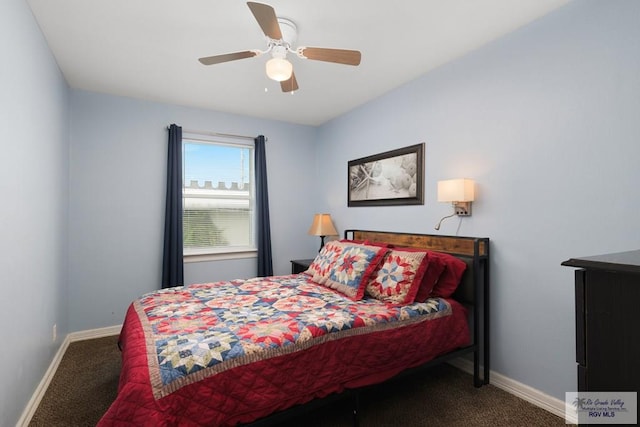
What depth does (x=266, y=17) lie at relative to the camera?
5.46ft

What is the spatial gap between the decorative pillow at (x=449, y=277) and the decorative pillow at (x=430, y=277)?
0.16 ft

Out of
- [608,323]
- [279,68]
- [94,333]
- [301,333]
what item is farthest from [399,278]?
[94,333]

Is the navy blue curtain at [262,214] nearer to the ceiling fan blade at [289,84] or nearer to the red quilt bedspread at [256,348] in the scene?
the red quilt bedspread at [256,348]

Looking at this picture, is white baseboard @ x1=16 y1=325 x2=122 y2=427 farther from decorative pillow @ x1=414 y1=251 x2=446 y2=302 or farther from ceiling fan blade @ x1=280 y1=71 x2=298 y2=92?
ceiling fan blade @ x1=280 y1=71 x2=298 y2=92

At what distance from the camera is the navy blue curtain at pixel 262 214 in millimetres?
4195

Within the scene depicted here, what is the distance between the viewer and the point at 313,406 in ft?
5.57

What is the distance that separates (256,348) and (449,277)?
1.57 meters

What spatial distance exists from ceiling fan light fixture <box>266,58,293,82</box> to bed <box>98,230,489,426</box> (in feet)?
4.77

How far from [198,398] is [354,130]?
10.6 feet

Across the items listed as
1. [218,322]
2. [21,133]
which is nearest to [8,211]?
[21,133]

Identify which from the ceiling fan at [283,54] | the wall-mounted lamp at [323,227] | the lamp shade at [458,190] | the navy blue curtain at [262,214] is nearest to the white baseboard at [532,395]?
the lamp shade at [458,190]

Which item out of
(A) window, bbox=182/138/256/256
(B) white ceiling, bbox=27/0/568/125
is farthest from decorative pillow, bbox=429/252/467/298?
(A) window, bbox=182/138/256/256

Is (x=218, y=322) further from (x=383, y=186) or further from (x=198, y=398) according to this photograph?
(x=383, y=186)

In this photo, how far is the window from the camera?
Result: 4004 millimetres
